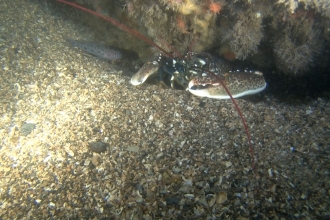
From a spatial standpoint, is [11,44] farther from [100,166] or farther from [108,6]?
[100,166]

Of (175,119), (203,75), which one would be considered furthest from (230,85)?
(175,119)

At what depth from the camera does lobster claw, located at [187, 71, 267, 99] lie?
3662 millimetres

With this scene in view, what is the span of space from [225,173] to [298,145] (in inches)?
45.0

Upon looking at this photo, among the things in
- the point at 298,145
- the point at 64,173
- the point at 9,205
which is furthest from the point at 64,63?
the point at 298,145

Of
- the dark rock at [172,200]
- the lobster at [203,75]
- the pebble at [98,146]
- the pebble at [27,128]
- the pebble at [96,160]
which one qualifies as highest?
the lobster at [203,75]

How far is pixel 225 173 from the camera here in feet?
8.39

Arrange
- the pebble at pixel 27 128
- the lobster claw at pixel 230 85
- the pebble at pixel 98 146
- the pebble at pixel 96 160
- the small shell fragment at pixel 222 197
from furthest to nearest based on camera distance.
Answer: the lobster claw at pixel 230 85
the pebble at pixel 27 128
the pebble at pixel 98 146
the pebble at pixel 96 160
the small shell fragment at pixel 222 197

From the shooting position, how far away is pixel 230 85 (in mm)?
3746

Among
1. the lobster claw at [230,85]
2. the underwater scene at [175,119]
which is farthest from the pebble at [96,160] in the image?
the lobster claw at [230,85]

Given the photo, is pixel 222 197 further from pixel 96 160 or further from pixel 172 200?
pixel 96 160

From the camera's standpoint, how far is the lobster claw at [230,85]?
144 inches

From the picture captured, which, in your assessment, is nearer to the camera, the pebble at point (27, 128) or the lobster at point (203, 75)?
the pebble at point (27, 128)

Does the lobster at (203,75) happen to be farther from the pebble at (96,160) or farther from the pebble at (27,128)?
the pebble at (27,128)

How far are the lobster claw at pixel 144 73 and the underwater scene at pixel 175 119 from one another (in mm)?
39
